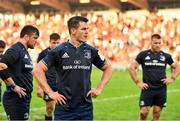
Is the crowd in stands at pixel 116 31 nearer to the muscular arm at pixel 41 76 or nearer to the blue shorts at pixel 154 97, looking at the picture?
the blue shorts at pixel 154 97

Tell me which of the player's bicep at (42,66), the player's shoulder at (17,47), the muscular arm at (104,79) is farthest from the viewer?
the player's shoulder at (17,47)

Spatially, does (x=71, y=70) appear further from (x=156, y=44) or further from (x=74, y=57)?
(x=156, y=44)

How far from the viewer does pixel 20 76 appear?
862 centimetres

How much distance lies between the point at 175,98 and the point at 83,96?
43.9 feet

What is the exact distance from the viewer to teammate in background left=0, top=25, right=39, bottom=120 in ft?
27.6

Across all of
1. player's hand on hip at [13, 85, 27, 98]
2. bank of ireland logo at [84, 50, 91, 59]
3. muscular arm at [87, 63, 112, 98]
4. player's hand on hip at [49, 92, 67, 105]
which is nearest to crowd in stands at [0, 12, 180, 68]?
player's hand on hip at [13, 85, 27, 98]

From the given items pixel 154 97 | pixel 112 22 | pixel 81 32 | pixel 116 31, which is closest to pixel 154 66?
pixel 154 97

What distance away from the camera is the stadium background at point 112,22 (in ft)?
135

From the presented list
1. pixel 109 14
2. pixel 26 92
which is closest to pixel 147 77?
pixel 26 92

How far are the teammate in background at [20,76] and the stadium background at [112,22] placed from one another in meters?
17.2

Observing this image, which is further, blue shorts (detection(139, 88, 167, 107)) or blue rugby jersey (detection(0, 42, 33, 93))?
blue shorts (detection(139, 88, 167, 107))

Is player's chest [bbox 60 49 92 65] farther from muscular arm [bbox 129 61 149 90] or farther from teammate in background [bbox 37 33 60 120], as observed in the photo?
teammate in background [bbox 37 33 60 120]

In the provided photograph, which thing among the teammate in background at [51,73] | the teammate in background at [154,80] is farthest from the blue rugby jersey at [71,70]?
the teammate in background at [51,73]

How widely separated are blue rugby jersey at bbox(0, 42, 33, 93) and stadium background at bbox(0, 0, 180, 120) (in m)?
17.2
